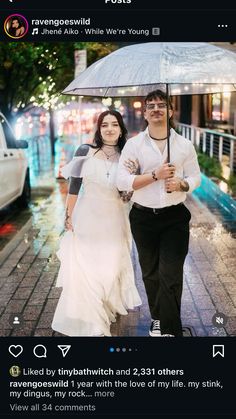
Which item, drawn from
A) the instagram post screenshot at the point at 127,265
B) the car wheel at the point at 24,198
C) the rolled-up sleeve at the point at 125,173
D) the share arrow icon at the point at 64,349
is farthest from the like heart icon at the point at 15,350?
the car wheel at the point at 24,198

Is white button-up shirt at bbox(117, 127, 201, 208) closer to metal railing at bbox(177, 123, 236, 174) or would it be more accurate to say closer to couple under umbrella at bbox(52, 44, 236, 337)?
couple under umbrella at bbox(52, 44, 236, 337)

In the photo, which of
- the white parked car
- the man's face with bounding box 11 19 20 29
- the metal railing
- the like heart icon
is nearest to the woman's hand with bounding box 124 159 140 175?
the man's face with bounding box 11 19 20 29

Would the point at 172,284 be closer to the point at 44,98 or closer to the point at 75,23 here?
the point at 75,23

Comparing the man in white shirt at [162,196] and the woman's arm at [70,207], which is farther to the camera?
the woman's arm at [70,207]

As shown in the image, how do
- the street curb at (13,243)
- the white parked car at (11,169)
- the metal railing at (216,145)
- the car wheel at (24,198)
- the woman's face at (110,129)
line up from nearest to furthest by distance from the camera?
1. the woman's face at (110,129)
2. the street curb at (13,243)
3. the white parked car at (11,169)
4. the car wheel at (24,198)
5. the metal railing at (216,145)

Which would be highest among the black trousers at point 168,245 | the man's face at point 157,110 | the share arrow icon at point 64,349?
the man's face at point 157,110

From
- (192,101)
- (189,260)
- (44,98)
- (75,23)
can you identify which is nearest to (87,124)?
(192,101)

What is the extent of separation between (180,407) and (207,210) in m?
6.46

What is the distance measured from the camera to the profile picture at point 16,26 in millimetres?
3447

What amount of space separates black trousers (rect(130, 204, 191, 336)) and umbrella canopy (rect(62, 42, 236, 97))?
2.86 feet

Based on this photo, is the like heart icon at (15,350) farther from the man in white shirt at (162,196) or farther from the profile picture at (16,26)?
the profile picture at (16,26)

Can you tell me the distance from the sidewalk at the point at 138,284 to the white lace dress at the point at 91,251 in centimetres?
26

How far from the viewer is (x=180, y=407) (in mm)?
→ 2807

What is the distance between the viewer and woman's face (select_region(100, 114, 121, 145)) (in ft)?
13.1
